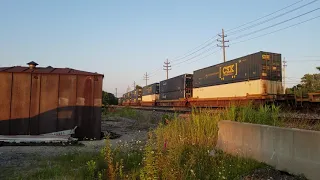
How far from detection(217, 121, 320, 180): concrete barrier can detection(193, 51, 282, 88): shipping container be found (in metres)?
14.9

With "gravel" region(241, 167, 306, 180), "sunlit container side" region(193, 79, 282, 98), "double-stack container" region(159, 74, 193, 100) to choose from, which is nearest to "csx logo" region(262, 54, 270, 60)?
"sunlit container side" region(193, 79, 282, 98)

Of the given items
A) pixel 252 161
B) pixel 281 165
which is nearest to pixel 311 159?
pixel 281 165

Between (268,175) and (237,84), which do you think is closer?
(268,175)

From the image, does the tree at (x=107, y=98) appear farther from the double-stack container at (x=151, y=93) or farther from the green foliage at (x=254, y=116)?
the green foliage at (x=254, y=116)

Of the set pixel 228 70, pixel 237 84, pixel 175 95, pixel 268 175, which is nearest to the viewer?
pixel 268 175

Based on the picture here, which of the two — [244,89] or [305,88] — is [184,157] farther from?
[305,88]

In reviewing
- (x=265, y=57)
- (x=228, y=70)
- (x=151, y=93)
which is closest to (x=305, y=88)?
(x=265, y=57)

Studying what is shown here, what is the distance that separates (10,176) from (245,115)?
19.7 ft

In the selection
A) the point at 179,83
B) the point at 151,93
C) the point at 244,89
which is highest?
the point at 179,83

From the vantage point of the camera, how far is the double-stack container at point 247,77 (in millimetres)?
20688

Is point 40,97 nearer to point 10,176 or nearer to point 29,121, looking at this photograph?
point 29,121

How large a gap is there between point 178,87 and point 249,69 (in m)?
15.5

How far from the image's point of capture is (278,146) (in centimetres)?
541

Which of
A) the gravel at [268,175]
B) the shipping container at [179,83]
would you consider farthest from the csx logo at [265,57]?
the gravel at [268,175]
